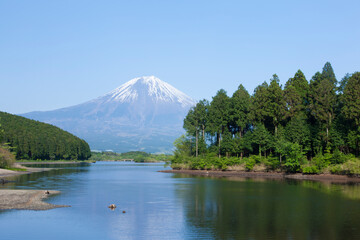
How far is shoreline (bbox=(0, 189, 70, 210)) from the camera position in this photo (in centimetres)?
3528

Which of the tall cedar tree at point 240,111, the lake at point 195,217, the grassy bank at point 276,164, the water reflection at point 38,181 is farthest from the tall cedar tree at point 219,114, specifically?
the lake at point 195,217

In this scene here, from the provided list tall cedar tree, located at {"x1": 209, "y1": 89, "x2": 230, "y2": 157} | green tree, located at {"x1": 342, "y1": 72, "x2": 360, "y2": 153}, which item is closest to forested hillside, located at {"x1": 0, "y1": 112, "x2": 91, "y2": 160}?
tall cedar tree, located at {"x1": 209, "y1": 89, "x2": 230, "y2": 157}

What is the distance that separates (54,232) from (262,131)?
189ft

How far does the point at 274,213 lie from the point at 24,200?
22923 millimetres

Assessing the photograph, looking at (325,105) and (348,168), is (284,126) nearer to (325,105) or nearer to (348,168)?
(325,105)

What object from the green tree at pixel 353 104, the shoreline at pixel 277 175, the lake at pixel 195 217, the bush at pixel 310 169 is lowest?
the lake at pixel 195 217

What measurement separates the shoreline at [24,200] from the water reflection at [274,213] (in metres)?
13.0

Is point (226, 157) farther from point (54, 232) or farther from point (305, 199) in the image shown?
point (54, 232)

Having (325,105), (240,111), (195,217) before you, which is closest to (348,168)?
(325,105)

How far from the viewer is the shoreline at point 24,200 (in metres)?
35.3

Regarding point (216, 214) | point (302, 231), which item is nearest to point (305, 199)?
point (216, 214)

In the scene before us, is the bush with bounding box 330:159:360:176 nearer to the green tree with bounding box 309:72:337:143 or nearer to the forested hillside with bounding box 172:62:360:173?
the forested hillside with bounding box 172:62:360:173

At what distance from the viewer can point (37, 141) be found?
154m

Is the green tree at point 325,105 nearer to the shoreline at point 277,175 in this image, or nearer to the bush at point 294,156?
the bush at point 294,156
